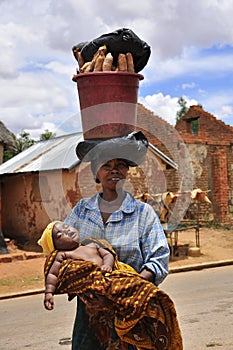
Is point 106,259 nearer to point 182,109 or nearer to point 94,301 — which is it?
point 94,301

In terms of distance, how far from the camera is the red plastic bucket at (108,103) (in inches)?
107

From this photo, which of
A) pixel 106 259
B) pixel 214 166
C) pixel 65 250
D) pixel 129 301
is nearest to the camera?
pixel 129 301

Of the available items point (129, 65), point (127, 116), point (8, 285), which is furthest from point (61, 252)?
point (8, 285)

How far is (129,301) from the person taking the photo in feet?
7.22

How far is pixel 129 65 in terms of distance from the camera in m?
2.78

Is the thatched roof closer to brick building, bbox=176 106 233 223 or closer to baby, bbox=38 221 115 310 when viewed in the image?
brick building, bbox=176 106 233 223

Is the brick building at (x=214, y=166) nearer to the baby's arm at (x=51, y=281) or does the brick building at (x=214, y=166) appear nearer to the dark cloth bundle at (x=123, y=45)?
the dark cloth bundle at (x=123, y=45)

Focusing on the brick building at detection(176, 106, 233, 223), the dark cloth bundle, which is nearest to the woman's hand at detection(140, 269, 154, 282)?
the dark cloth bundle

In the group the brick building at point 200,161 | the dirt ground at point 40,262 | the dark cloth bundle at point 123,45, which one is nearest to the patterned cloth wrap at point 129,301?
the dark cloth bundle at point 123,45

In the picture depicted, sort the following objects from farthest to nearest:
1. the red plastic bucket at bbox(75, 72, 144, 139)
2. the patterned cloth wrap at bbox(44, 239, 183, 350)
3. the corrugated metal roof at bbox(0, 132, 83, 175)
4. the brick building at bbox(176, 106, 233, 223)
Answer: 1. the brick building at bbox(176, 106, 233, 223)
2. the corrugated metal roof at bbox(0, 132, 83, 175)
3. the red plastic bucket at bbox(75, 72, 144, 139)
4. the patterned cloth wrap at bbox(44, 239, 183, 350)

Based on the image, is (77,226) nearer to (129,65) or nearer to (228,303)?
(129,65)

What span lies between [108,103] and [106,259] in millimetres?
909

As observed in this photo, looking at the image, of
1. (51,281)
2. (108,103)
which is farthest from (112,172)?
(51,281)

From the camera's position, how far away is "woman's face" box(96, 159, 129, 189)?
258 centimetres
